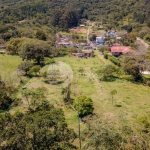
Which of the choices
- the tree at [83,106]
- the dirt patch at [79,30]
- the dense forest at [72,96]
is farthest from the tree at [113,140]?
the dirt patch at [79,30]

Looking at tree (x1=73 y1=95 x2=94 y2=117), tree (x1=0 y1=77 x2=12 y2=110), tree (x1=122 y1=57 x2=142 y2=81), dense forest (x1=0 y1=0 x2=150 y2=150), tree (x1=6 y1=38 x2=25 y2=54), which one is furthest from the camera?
tree (x1=6 y1=38 x2=25 y2=54)

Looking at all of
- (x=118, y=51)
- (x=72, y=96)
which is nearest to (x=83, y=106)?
(x=72, y=96)

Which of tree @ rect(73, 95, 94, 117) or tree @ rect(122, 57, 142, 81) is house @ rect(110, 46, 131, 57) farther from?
tree @ rect(73, 95, 94, 117)

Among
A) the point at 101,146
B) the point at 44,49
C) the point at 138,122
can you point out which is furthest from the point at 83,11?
the point at 101,146

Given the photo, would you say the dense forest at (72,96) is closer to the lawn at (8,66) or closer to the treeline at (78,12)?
the lawn at (8,66)

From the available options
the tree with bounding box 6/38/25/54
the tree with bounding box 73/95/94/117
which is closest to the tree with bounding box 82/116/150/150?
the tree with bounding box 73/95/94/117

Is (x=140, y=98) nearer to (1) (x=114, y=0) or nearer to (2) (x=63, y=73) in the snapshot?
(2) (x=63, y=73)

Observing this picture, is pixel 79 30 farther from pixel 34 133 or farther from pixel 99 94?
pixel 34 133
